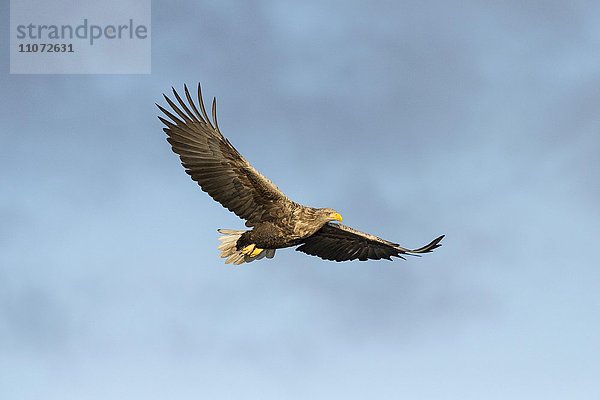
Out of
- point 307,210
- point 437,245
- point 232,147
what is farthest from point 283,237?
point 437,245

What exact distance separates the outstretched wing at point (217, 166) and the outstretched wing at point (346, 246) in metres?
2.00

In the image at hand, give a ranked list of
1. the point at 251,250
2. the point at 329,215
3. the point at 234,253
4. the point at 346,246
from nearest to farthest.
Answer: the point at 329,215, the point at 251,250, the point at 234,253, the point at 346,246

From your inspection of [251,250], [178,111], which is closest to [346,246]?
[251,250]

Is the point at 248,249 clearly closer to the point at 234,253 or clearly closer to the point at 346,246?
the point at 234,253

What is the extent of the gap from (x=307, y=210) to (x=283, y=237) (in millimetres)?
649

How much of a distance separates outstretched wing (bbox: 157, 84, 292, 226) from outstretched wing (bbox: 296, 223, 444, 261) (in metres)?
2.00

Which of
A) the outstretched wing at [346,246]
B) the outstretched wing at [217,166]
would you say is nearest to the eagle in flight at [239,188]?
the outstretched wing at [217,166]

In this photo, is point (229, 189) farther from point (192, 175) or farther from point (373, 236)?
point (373, 236)

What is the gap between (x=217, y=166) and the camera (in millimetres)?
15633

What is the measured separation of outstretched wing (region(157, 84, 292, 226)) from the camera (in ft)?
50.5

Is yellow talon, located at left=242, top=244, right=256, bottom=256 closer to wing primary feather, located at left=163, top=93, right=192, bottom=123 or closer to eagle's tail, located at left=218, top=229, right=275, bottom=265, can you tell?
eagle's tail, located at left=218, top=229, right=275, bottom=265

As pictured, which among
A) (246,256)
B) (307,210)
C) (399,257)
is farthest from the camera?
(399,257)

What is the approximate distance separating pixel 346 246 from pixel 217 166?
3.52 m

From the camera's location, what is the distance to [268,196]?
15.3 metres
